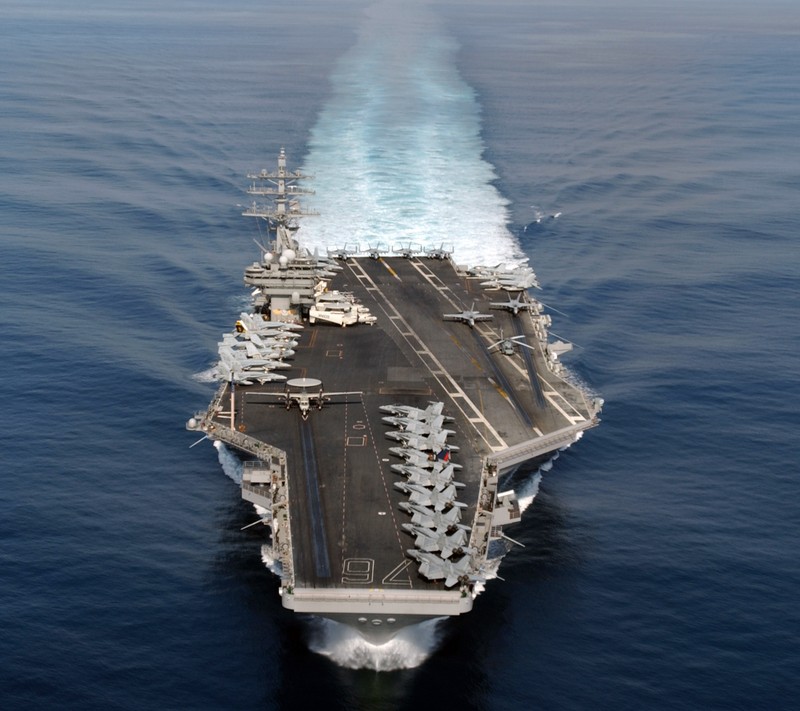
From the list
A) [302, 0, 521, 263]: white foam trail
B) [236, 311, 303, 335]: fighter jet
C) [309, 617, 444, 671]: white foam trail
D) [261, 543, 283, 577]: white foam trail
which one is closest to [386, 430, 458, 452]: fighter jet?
[261, 543, 283, 577]: white foam trail

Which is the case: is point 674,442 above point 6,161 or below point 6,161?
below

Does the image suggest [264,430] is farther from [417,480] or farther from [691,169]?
[691,169]

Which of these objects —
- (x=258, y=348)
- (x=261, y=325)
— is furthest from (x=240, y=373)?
(x=261, y=325)

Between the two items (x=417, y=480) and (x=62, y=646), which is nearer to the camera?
(x=62, y=646)

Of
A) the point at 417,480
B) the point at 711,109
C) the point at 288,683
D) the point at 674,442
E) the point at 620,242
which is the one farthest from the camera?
the point at 711,109

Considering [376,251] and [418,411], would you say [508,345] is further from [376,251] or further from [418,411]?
[376,251]

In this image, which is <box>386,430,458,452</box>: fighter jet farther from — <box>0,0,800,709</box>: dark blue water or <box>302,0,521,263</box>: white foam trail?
<box>302,0,521,263</box>: white foam trail

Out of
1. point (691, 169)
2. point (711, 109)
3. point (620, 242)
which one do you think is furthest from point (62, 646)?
point (711, 109)

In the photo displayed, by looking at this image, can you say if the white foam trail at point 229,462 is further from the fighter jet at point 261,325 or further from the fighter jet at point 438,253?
the fighter jet at point 438,253

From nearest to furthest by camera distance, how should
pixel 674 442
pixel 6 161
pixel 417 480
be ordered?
pixel 417 480, pixel 674 442, pixel 6 161
